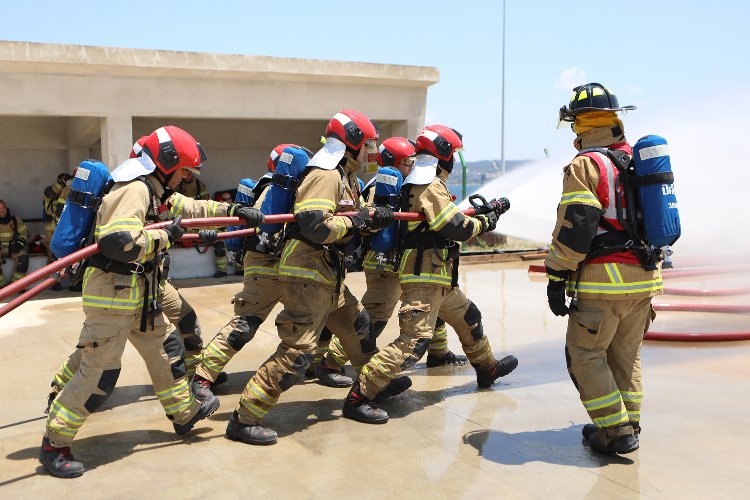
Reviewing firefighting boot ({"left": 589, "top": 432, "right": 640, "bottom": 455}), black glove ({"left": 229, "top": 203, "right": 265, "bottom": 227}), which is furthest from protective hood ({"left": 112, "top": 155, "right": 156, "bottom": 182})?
firefighting boot ({"left": 589, "top": 432, "right": 640, "bottom": 455})

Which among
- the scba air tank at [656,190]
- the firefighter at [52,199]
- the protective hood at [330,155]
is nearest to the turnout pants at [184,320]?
the protective hood at [330,155]

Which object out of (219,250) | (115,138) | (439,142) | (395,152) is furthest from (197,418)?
(219,250)

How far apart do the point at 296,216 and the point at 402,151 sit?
5.67 feet

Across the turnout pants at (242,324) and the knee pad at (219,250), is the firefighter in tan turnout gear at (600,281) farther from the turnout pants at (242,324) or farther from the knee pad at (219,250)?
the knee pad at (219,250)

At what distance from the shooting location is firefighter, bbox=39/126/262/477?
3.84 meters

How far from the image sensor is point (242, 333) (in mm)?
5199

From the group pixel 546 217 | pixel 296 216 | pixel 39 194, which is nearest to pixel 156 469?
pixel 296 216

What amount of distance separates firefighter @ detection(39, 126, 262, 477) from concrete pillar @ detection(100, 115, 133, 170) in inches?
259

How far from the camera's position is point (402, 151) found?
5895mm

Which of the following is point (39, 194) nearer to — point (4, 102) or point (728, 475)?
point (4, 102)

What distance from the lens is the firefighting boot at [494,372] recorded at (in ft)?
17.6

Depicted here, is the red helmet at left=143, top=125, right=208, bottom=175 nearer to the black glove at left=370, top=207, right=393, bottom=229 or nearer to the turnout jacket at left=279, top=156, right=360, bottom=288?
the turnout jacket at left=279, top=156, right=360, bottom=288

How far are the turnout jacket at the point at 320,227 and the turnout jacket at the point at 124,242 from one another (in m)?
0.83

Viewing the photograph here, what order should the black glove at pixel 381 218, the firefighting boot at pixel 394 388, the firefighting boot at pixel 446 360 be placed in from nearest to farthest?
the black glove at pixel 381 218 < the firefighting boot at pixel 394 388 < the firefighting boot at pixel 446 360
